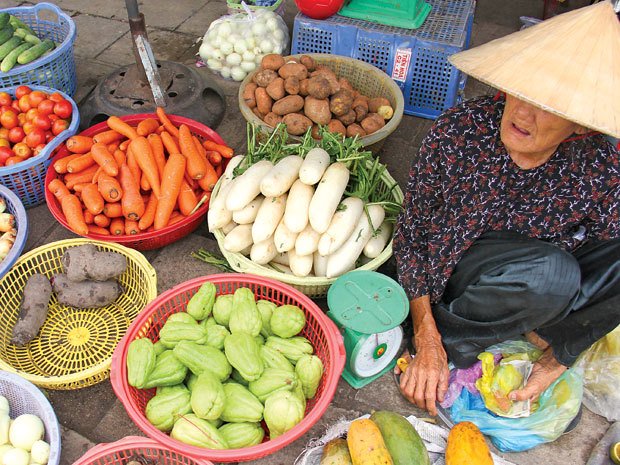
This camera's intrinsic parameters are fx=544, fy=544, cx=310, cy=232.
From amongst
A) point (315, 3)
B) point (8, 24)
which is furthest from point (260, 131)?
point (8, 24)

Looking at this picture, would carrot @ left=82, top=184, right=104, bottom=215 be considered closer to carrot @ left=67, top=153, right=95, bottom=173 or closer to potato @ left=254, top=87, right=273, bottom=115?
carrot @ left=67, top=153, right=95, bottom=173

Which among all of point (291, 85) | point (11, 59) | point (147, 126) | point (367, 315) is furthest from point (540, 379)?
point (11, 59)

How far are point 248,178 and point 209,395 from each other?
98 centimetres

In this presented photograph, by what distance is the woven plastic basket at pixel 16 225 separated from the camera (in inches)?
90.2

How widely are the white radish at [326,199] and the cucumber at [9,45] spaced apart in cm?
209

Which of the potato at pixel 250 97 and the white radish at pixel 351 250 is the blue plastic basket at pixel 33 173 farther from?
the white radish at pixel 351 250

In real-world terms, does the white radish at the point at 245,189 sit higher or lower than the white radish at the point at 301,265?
higher

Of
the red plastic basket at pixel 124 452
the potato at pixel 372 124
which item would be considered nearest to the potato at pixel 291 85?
the potato at pixel 372 124

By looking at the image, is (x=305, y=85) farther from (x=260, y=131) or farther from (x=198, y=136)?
(x=198, y=136)

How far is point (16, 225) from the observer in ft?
8.33

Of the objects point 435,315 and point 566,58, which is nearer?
point 566,58

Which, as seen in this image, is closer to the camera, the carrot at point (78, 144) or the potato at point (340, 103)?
the carrot at point (78, 144)

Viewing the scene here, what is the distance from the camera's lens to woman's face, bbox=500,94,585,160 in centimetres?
164

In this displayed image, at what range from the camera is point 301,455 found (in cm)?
194
